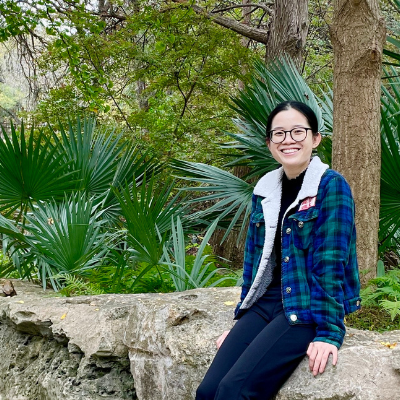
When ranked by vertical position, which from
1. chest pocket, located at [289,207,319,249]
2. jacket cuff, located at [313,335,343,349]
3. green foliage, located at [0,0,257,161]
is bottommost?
jacket cuff, located at [313,335,343,349]

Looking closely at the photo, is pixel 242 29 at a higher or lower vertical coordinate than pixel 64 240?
higher

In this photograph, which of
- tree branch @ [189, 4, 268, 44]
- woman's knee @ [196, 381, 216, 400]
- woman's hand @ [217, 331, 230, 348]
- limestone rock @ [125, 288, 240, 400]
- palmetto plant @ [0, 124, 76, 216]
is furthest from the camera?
tree branch @ [189, 4, 268, 44]

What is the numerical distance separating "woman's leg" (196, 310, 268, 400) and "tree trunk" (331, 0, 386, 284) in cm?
144

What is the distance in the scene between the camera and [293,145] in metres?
2.44

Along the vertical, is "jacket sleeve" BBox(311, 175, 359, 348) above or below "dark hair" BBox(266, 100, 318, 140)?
below

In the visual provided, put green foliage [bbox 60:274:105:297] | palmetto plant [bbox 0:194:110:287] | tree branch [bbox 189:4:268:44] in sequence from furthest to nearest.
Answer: tree branch [bbox 189:4:268:44], palmetto plant [bbox 0:194:110:287], green foliage [bbox 60:274:105:297]

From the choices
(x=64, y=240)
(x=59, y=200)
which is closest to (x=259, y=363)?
(x=64, y=240)

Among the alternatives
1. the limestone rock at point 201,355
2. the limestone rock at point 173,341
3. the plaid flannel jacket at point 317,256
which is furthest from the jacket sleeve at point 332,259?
the limestone rock at point 173,341

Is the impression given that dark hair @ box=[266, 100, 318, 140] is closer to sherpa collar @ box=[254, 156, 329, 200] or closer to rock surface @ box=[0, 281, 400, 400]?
sherpa collar @ box=[254, 156, 329, 200]

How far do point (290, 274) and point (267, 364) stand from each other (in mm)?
400

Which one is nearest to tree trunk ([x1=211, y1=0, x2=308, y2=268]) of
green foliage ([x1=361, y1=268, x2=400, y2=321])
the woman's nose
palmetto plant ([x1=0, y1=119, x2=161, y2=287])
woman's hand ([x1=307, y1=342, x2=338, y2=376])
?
palmetto plant ([x1=0, y1=119, x2=161, y2=287])

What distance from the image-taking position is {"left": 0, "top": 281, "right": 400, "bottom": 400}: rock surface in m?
2.15

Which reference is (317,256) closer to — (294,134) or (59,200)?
(294,134)

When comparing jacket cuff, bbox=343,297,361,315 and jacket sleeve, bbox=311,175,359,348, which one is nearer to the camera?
jacket sleeve, bbox=311,175,359,348
